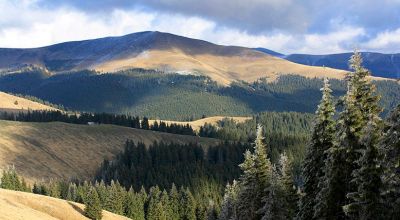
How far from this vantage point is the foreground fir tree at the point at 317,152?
26.5 meters

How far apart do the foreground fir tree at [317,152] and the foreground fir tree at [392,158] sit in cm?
791

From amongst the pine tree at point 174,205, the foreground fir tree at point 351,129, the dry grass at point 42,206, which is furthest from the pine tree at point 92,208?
the foreground fir tree at point 351,129

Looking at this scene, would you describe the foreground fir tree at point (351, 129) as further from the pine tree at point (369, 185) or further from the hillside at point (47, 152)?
the hillside at point (47, 152)

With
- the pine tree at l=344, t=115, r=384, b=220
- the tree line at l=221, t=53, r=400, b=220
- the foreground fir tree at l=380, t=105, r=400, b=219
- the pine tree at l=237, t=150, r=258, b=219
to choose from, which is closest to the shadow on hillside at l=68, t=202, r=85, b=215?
the pine tree at l=237, t=150, r=258, b=219

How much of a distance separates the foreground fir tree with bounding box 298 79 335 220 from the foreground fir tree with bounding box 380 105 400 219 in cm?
791

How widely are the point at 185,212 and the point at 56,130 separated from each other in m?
105

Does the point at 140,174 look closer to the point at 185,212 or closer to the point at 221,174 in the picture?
the point at 221,174

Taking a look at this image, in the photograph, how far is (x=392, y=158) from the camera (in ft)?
52.9

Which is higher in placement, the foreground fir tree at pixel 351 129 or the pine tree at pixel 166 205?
the foreground fir tree at pixel 351 129

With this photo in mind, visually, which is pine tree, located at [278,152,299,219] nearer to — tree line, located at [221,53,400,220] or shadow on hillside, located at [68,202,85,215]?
tree line, located at [221,53,400,220]

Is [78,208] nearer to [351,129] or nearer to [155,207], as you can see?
[155,207]

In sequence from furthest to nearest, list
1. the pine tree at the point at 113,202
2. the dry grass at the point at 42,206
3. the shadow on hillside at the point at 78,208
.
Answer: the pine tree at the point at 113,202 → the shadow on hillside at the point at 78,208 → the dry grass at the point at 42,206

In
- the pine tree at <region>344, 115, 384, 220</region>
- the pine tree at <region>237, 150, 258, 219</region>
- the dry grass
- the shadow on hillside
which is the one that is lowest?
the shadow on hillside

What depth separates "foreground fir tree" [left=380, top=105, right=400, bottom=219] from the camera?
1602 cm
